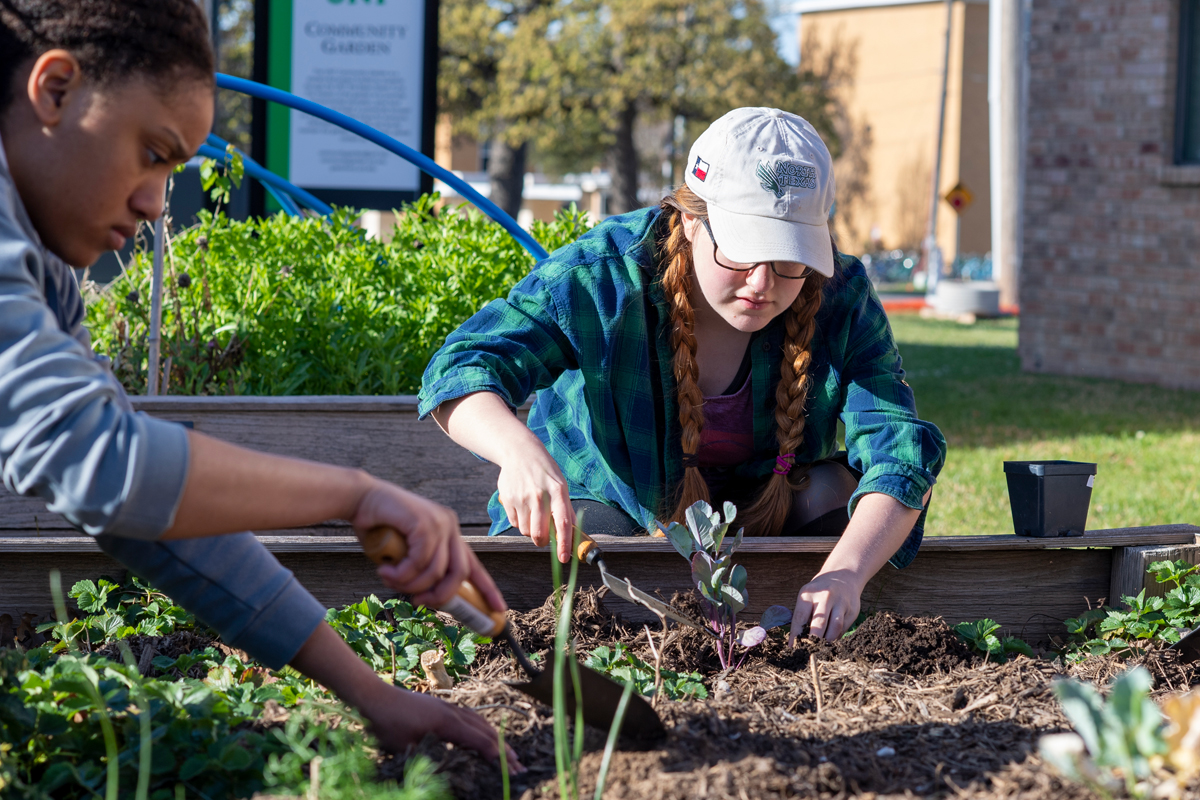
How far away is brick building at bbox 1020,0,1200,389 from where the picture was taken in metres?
8.38

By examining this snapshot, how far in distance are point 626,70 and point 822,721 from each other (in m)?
25.2

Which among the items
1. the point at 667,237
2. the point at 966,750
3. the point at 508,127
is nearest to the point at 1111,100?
the point at 667,237

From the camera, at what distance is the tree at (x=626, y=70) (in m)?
25.1

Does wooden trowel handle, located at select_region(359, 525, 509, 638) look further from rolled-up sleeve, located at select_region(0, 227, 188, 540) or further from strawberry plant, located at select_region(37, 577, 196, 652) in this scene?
strawberry plant, located at select_region(37, 577, 196, 652)

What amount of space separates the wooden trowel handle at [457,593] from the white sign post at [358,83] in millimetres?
4885

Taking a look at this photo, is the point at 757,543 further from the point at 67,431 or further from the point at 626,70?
the point at 626,70

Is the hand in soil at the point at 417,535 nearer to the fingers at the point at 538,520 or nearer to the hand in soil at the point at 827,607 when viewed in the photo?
the fingers at the point at 538,520

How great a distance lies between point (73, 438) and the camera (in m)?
1.13

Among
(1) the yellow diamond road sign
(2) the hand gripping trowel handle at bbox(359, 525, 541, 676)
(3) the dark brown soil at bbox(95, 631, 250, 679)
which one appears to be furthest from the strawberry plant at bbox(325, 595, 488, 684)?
(1) the yellow diamond road sign

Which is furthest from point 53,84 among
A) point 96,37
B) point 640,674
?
point 640,674

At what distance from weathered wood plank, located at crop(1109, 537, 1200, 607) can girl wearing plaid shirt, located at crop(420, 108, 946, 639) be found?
45cm

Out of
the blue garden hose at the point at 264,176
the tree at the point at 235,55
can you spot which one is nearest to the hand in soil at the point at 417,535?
the blue garden hose at the point at 264,176

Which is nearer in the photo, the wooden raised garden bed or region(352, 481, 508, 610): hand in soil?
region(352, 481, 508, 610): hand in soil

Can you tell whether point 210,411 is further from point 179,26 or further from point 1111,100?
point 1111,100
